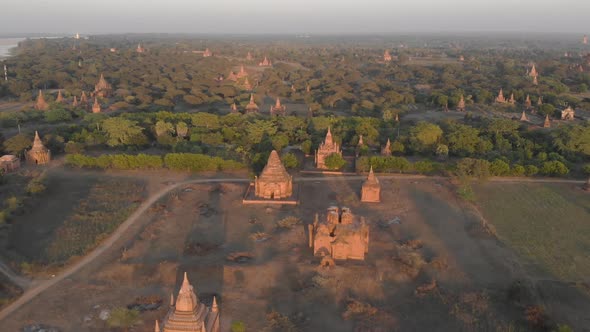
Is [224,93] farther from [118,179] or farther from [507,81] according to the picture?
[507,81]

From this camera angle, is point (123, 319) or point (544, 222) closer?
point (123, 319)

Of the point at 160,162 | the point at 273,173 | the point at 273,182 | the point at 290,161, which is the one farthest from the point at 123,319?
the point at 290,161

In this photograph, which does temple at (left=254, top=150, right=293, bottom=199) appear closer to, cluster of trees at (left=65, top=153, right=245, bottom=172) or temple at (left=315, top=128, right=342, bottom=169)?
cluster of trees at (left=65, top=153, right=245, bottom=172)

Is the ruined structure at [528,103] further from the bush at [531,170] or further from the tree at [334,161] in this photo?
the tree at [334,161]

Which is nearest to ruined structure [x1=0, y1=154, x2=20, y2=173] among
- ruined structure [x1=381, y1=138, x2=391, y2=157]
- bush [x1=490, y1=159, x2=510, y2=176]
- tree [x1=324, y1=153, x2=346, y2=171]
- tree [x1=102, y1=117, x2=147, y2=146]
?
tree [x1=102, y1=117, x2=147, y2=146]

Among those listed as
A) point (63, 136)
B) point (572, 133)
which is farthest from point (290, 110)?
point (572, 133)

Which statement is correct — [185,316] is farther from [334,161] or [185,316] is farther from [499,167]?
[499,167]

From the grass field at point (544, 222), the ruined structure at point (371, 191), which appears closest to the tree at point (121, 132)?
the ruined structure at point (371, 191)
